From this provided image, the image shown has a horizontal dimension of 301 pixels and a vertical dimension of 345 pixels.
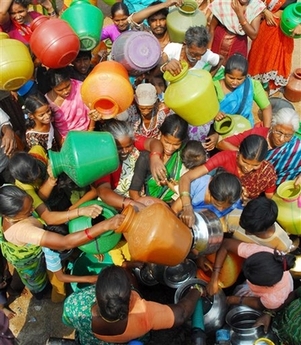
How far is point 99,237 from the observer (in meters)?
2.08

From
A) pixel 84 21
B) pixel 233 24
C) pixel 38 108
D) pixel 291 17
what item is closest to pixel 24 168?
pixel 38 108

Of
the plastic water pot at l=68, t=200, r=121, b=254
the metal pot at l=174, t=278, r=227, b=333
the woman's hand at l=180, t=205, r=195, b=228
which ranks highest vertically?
the woman's hand at l=180, t=205, r=195, b=228

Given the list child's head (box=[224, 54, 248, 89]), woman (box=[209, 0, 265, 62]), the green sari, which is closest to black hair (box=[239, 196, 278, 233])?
A: the green sari

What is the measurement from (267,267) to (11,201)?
4.08 ft

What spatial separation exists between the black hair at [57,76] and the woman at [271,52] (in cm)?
197

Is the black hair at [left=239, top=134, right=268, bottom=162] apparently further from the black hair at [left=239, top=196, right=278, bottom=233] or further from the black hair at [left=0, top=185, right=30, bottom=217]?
the black hair at [left=0, top=185, right=30, bottom=217]

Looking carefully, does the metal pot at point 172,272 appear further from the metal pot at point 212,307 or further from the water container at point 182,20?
the water container at point 182,20

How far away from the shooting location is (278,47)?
12.2 feet

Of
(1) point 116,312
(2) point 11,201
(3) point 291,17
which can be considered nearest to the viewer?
(1) point 116,312

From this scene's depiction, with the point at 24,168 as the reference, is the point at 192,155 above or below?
below

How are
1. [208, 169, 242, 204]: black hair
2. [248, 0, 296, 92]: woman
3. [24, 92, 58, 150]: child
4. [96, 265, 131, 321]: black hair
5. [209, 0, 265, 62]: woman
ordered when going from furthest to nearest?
[248, 0, 296, 92]: woman → [209, 0, 265, 62]: woman → [24, 92, 58, 150]: child → [208, 169, 242, 204]: black hair → [96, 265, 131, 321]: black hair

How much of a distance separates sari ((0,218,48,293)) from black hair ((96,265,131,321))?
2.19ft

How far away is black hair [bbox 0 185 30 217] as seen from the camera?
2029 mm

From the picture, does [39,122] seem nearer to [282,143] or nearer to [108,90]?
[108,90]
